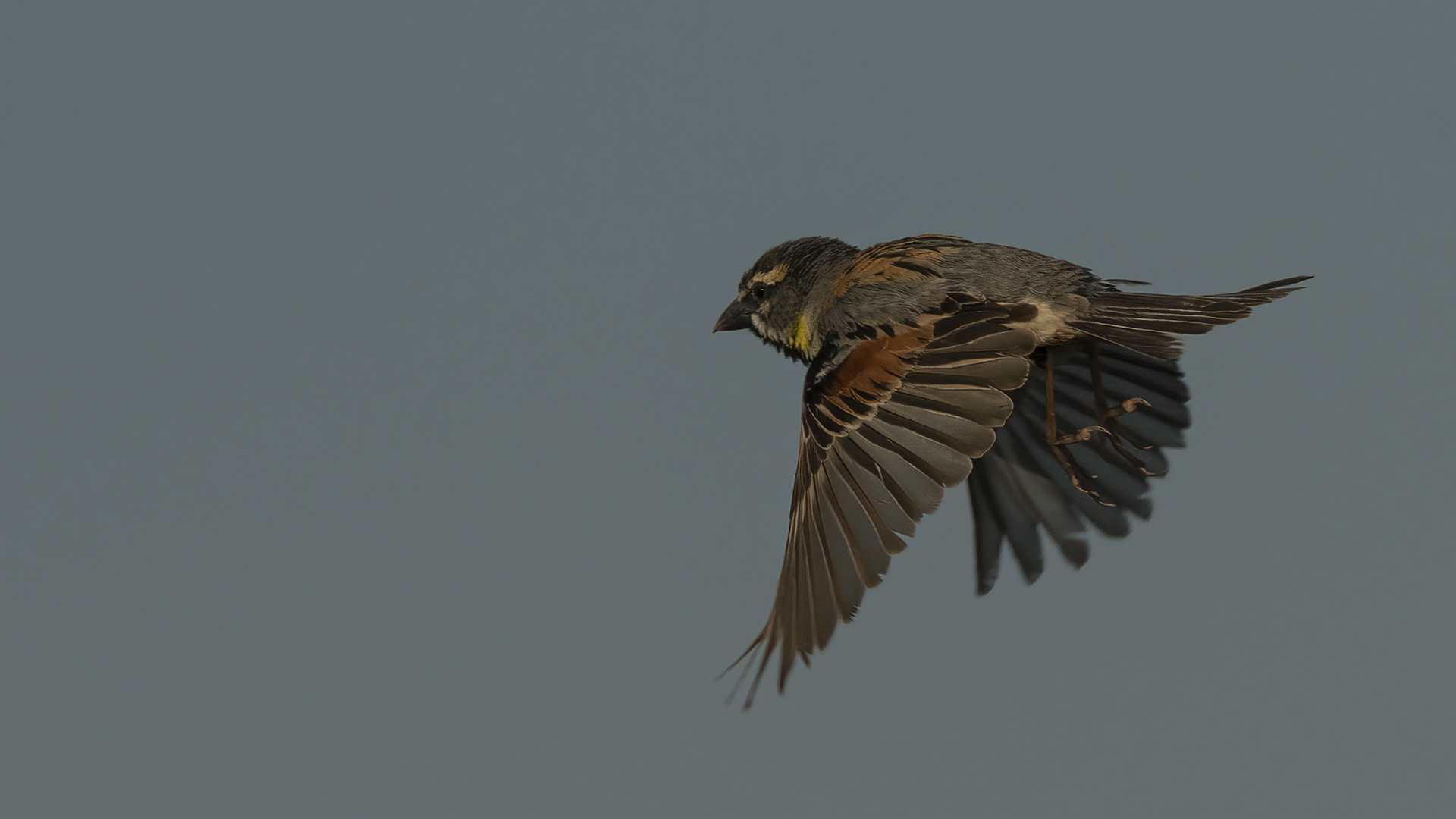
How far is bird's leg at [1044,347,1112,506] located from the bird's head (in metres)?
1.42

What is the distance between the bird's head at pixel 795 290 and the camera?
9.87 metres

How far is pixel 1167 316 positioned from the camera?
8406mm

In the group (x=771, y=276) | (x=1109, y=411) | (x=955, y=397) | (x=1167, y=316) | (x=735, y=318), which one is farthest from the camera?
(x=735, y=318)

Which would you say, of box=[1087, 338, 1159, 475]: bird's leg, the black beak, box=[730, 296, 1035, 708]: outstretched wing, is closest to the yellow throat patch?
the black beak

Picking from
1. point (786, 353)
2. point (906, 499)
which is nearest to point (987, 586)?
point (786, 353)

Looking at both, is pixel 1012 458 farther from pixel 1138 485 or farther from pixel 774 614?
pixel 774 614

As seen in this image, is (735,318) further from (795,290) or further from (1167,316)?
(1167,316)

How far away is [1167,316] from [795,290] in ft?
8.48

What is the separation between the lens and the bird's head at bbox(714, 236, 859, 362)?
9.87 metres

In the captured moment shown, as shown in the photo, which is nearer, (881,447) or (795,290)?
(881,447)

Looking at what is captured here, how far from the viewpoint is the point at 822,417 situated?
8703 millimetres

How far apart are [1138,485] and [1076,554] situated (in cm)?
60

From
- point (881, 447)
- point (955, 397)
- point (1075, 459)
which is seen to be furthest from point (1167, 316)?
point (1075, 459)

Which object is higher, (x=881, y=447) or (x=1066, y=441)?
(x=1066, y=441)
